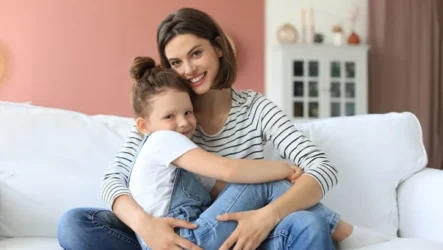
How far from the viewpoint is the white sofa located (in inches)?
57.7

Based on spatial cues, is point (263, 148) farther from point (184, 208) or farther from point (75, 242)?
point (75, 242)

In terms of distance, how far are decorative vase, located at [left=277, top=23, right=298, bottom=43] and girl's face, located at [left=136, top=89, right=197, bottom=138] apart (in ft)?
9.16

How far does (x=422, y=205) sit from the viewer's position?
1453 millimetres

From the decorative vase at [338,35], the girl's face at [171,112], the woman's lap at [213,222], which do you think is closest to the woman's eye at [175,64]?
the girl's face at [171,112]

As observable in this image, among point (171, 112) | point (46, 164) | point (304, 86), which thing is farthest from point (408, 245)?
point (304, 86)

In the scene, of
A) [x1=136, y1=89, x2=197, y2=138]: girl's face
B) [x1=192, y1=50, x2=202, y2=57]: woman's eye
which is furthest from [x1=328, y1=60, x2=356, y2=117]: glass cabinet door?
[x1=136, y1=89, x2=197, y2=138]: girl's face

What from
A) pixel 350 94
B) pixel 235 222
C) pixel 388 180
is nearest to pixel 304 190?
pixel 235 222

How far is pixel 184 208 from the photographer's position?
1176 millimetres

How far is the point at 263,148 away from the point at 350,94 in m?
2.60

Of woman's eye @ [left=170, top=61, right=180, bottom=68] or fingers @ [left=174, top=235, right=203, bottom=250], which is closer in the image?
fingers @ [left=174, top=235, right=203, bottom=250]

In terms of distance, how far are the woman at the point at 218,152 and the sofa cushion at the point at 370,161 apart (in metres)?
0.23

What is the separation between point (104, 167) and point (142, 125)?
10.1 inches

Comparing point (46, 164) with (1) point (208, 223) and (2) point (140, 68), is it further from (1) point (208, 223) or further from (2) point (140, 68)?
(1) point (208, 223)

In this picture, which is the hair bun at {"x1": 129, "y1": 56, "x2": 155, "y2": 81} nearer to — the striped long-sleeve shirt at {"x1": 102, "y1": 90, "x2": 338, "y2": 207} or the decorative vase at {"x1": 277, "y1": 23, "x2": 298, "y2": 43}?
the striped long-sleeve shirt at {"x1": 102, "y1": 90, "x2": 338, "y2": 207}
